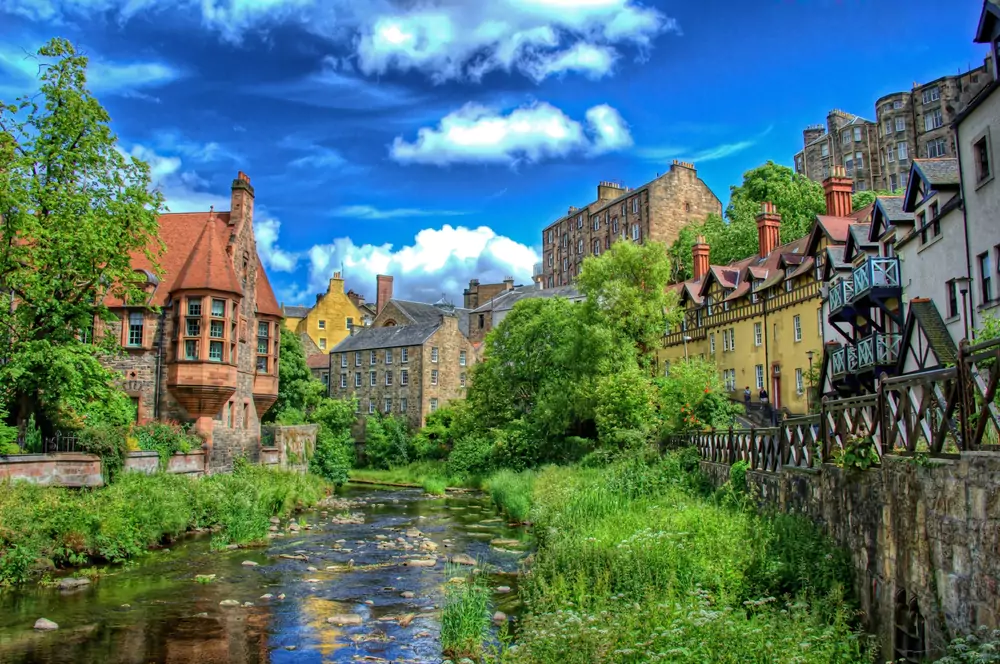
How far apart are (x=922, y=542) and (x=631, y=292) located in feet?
106

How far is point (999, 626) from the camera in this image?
7344mm

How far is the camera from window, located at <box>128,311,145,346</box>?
31.1 m

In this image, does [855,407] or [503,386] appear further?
[503,386]

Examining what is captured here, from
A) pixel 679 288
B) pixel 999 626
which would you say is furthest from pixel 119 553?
pixel 679 288

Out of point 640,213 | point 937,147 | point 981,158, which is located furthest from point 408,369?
point 937,147

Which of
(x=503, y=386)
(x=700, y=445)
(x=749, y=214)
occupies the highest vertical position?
(x=749, y=214)

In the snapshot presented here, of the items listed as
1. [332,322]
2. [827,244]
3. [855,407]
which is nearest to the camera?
[855,407]

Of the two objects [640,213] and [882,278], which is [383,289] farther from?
[882,278]

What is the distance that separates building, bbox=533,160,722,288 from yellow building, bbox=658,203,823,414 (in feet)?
66.8

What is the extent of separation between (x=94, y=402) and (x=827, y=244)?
3066 cm

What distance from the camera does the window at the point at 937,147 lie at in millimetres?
76062

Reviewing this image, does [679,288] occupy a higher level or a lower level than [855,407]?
higher

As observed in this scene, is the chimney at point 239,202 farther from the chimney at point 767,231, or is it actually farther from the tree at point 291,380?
the chimney at point 767,231

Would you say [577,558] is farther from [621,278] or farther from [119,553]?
[621,278]
